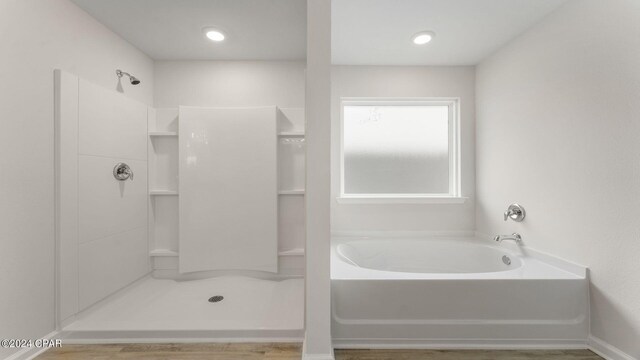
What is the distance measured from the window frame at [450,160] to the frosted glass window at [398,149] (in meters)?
0.02

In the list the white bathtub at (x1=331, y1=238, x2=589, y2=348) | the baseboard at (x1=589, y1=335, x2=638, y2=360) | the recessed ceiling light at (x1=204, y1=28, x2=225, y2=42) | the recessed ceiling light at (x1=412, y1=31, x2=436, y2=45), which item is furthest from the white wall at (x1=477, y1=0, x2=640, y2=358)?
the recessed ceiling light at (x1=204, y1=28, x2=225, y2=42)

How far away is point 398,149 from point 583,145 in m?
1.34

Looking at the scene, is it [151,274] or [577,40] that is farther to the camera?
[151,274]

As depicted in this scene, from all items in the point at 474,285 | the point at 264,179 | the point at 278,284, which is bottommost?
the point at 278,284

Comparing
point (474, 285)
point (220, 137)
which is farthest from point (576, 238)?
point (220, 137)

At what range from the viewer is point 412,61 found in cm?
240

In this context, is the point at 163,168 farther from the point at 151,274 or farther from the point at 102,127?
the point at 151,274

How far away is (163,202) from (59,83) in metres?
1.17

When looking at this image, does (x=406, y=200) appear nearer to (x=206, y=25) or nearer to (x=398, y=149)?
(x=398, y=149)

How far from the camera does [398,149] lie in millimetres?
2625

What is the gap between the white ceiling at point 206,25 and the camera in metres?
1.69

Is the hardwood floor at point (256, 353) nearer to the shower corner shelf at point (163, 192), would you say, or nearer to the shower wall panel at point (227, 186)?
the shower wall panel at point (227, 186)

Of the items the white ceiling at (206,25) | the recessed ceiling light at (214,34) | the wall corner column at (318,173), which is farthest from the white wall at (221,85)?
the wall corner column at (318,173)

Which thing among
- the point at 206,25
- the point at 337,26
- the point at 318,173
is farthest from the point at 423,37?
the point at 206,25
